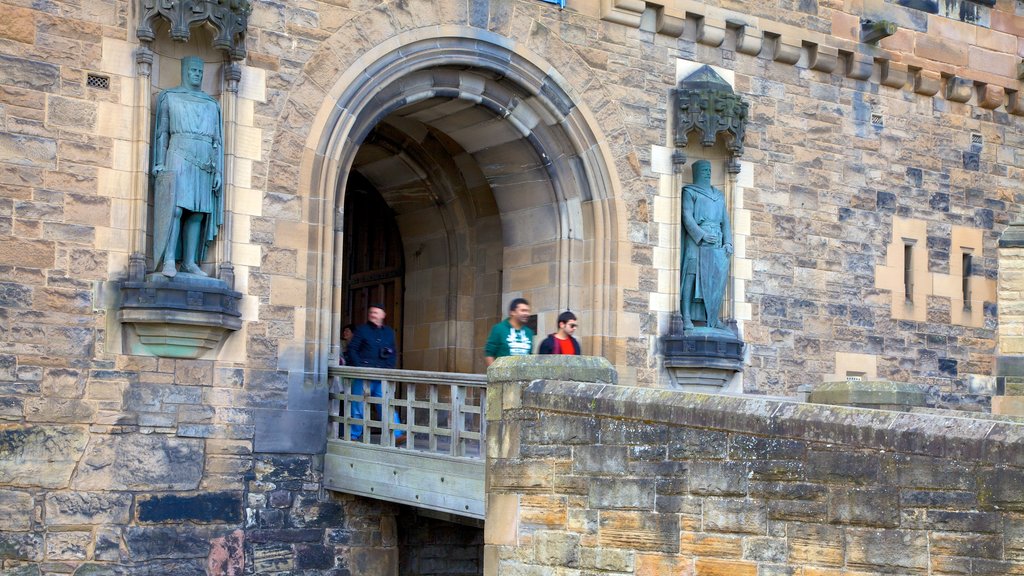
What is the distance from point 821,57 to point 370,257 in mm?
5276

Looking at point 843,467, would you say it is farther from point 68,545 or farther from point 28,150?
point 28,150

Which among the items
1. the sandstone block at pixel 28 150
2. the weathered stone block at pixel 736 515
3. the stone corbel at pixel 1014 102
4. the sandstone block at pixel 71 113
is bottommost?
the weathered stone block at pixel 736 515


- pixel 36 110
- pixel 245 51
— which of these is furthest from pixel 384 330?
pixel 36 110

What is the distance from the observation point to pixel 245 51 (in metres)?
12.1

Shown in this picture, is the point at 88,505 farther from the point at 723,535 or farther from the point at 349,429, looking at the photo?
the point at 723,535

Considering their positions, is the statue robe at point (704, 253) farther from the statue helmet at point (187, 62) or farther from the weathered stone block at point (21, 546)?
the weathered stone block at point (21, 546)

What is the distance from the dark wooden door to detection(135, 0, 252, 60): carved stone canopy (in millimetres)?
4933

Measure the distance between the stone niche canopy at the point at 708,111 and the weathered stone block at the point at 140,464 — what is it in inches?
222

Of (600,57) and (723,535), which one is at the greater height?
(600,57)

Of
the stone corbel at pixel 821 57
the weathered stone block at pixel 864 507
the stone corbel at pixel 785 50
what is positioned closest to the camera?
the weathered stone block at pixel 864 507

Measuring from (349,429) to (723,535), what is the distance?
444cm

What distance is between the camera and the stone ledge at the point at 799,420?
7.31 meters

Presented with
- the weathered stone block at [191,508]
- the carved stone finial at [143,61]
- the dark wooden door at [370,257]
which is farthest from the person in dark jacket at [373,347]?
the dark wooden door at [370,257]

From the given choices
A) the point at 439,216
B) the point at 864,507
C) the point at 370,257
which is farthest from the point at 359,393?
the point at 864,507
